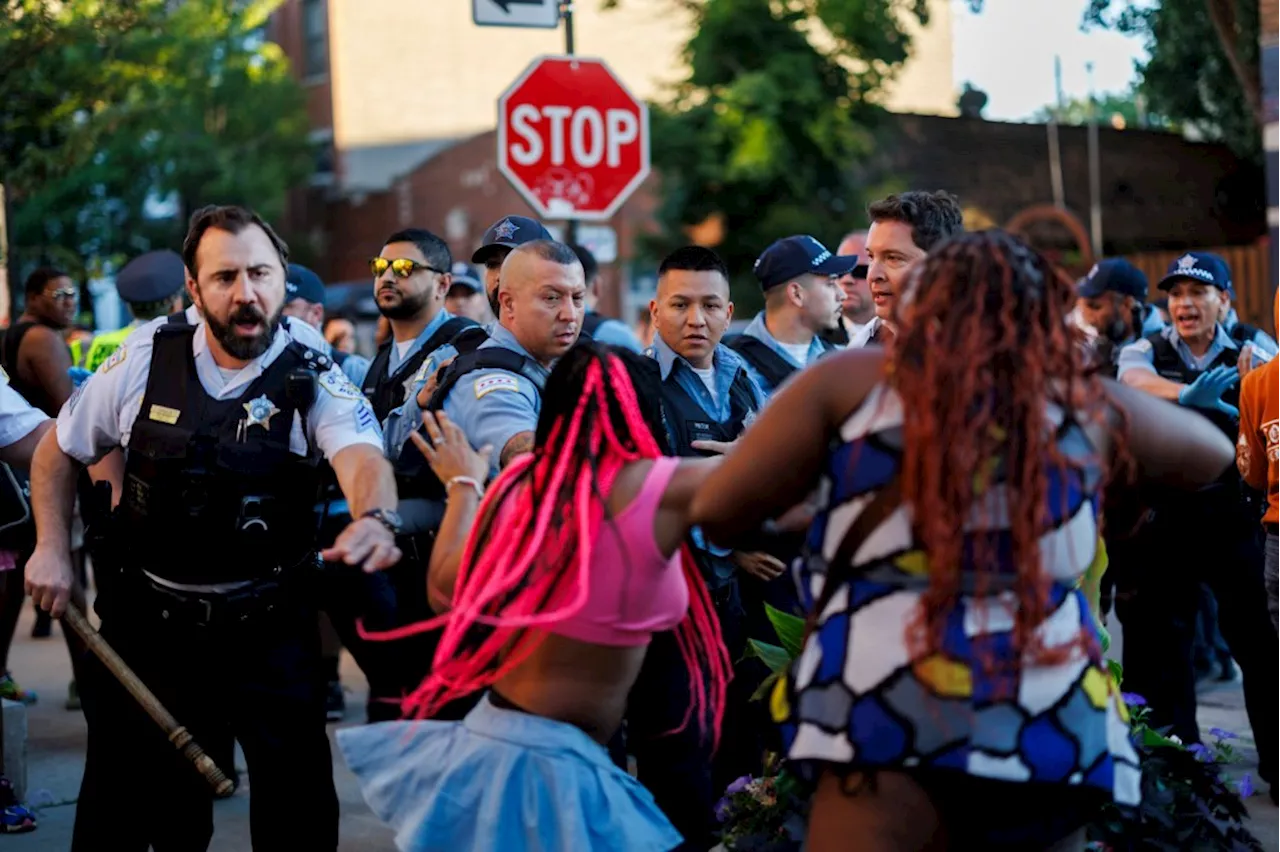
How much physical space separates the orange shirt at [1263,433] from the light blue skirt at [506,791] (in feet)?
11.3

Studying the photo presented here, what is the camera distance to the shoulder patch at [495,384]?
16.0 feet

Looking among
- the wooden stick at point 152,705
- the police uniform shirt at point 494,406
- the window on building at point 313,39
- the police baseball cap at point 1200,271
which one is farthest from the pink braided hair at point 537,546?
the window on building at point 313,39

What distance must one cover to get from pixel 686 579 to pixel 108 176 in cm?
2898

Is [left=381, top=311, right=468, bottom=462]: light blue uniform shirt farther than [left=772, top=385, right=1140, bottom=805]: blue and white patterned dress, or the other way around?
[left=381, top=311, right=468, bottom=462]: light blue uniform shirt

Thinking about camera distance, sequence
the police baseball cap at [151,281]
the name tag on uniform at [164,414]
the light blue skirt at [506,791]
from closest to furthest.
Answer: the light blue skirt at [506,791]
the name tag on uniform at [164,414]
the police baseball cap at [151,281]

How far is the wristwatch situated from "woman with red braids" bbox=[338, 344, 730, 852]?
0.28 meters

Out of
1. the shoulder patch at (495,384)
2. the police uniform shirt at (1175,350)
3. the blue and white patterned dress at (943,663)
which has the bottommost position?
the blue and white patterned dress at (943,663)

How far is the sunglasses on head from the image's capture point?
271 inches

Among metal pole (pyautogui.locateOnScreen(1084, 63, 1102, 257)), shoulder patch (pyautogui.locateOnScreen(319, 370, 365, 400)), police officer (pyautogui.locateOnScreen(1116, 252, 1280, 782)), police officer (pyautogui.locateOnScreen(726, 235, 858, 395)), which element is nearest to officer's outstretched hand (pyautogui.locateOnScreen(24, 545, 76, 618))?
shoulder patch (pyautogui.locateOnScreen(319, 370, 365, 400))

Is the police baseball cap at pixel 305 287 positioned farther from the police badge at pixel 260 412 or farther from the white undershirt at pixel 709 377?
the police badge at pixel 260 412

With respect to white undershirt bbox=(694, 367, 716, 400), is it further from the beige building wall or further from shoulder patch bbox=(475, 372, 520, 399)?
the beige building wall

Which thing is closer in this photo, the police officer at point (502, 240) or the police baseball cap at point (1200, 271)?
the police officer at point (502, 240)

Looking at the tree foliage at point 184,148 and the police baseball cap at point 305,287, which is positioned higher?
the tree foliage at point 184,148

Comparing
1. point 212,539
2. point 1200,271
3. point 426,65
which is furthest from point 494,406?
point 426,65
